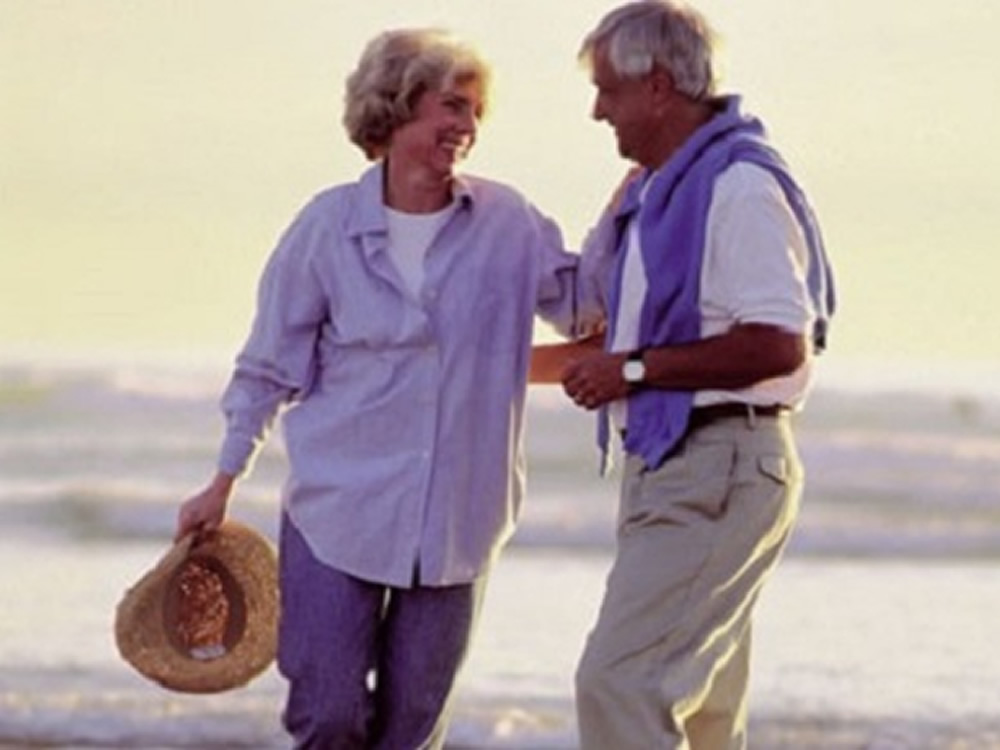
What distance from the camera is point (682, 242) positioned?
5.77 m

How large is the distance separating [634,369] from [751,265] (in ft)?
0.82

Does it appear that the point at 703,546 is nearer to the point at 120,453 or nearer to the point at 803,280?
the point at 803,280

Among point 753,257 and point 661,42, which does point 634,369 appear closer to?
point 753,257

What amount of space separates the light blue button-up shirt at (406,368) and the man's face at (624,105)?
445mm

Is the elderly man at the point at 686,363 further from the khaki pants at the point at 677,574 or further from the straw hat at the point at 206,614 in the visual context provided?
the straw hat at the point at 206,614

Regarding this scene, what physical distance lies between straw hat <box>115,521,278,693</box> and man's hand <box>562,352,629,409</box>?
0.90 m

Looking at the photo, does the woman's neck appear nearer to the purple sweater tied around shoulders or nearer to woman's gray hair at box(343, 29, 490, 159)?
woman's gray hair at box(343, 29, 490, 159)

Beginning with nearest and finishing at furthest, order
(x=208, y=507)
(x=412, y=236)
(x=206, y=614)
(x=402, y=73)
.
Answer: (x=402, y=73), (x=412, y=236), (x=208, y=507), (x=206, y=614)

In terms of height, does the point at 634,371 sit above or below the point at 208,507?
above

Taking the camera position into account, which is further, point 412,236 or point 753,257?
point 412,236

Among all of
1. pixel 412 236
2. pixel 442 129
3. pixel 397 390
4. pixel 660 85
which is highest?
pixel 660 85

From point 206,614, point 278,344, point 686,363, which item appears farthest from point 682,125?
point 206,614

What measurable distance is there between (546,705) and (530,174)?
8.28 meters

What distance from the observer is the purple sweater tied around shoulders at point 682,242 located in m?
5.77
